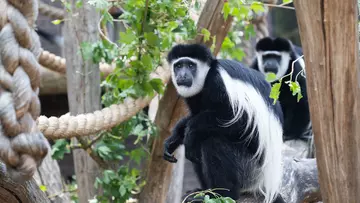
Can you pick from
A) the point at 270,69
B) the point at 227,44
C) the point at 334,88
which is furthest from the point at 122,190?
the point at 270,69

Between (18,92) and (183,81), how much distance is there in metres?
2.02

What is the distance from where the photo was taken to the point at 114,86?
2.87 meters

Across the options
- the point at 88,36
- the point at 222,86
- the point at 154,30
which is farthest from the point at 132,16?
the point at 222,86

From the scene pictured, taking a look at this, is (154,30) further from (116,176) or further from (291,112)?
(291,112)

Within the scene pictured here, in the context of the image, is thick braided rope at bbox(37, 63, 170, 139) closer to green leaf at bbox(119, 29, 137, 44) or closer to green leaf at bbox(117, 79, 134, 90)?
green leaf at bbox(117, 79, 134, 90)

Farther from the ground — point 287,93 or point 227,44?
point 227,44

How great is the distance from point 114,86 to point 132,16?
40cm

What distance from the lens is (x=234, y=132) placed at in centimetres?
258

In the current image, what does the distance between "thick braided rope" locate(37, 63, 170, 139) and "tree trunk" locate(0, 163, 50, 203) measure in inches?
42.7

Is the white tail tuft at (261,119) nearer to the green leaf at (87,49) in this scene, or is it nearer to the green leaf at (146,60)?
the green leaf at (146,60)

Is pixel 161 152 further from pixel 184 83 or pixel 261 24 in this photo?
pixel 261 24

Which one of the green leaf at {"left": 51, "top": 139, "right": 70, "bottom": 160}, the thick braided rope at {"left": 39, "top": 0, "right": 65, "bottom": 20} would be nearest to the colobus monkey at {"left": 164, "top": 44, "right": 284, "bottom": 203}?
the green leaf at {"left": 51, "top": 139, "right": 70, "bottom": 160}

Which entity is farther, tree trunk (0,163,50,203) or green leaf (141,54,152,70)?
green leaf (141,54,152,70)

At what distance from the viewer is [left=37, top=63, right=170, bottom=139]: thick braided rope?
2.49 meters
